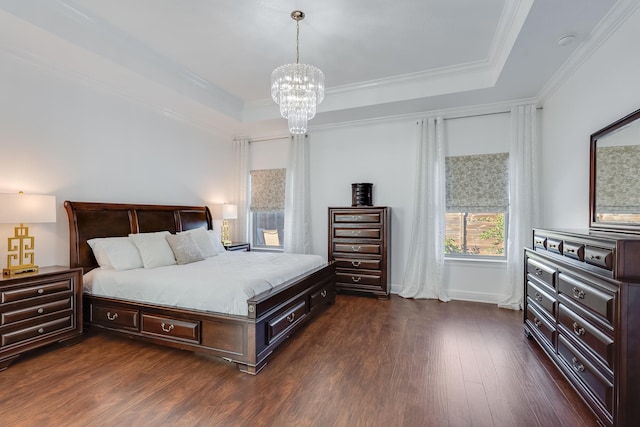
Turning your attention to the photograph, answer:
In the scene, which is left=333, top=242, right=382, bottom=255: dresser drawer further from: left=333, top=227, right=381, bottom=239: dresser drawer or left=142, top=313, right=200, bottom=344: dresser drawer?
left=142, top=313, right=200, bottom=344: dresser drawer

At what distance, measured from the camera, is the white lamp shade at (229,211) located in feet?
16.9

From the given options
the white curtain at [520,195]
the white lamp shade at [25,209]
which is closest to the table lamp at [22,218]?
A: the white lamp shade at [25,209]

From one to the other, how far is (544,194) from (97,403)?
16.6ft

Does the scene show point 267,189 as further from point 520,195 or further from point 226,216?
point 520,195

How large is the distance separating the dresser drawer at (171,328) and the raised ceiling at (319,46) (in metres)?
2.62

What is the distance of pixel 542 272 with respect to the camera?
2574 millimetres

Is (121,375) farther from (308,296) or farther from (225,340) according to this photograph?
(308,296)

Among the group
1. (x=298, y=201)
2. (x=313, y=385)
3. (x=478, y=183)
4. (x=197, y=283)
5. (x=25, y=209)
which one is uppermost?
(x=478, y=183)

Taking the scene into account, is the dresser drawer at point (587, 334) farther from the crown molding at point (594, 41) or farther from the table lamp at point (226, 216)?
the table lamp at point (226, 216)

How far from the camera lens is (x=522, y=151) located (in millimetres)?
4055

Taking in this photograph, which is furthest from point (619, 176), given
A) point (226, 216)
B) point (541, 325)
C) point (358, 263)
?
point (226, 216)

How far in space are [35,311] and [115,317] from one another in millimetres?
590

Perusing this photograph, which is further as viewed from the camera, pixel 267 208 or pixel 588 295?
pixel 267 208

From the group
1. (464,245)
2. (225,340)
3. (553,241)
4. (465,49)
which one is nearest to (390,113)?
(465,49)
